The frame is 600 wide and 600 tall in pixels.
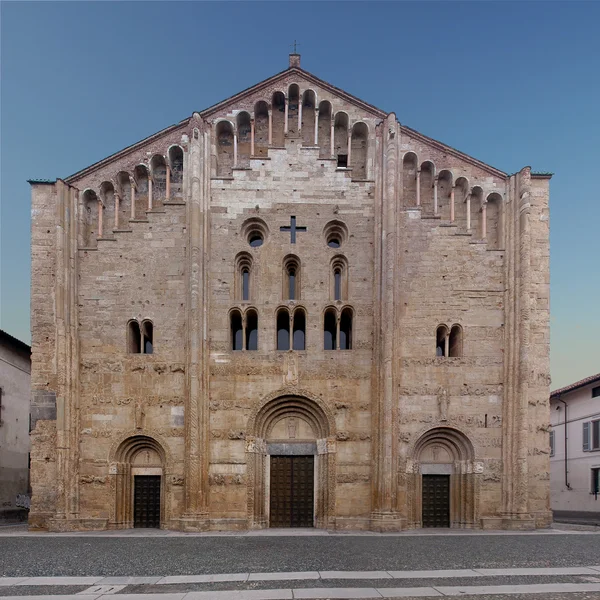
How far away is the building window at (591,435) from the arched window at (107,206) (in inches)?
1079

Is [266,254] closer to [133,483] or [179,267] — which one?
[179,267]

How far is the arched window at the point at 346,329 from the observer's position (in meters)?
20.4

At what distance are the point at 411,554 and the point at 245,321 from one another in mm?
10090

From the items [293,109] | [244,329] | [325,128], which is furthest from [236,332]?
[293,109]

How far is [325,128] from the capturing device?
21.7 m

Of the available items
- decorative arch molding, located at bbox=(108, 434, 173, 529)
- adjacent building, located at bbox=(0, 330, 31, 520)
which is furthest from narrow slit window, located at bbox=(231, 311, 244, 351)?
adjacent building, located at bbox=(0, 330, 31, 520)

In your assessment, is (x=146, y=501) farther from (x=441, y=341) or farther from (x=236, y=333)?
(x=441, y=341)

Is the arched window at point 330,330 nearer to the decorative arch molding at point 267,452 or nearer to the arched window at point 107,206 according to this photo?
the decorative arch molding at point 267,452

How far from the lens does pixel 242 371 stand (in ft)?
65.0

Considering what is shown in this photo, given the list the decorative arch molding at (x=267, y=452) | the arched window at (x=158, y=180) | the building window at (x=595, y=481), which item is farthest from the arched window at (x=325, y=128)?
the building window at (x=595, y=481)

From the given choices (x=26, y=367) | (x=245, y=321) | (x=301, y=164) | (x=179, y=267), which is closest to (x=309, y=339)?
(x=245, y=321)

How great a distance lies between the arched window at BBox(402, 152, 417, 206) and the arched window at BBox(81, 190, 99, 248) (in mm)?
12620

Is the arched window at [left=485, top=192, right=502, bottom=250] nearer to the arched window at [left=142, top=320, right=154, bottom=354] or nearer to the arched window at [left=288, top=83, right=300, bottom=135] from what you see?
the arched window at [left=288, top=83, right=300, bottom=135]

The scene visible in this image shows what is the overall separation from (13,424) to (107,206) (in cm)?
1358
